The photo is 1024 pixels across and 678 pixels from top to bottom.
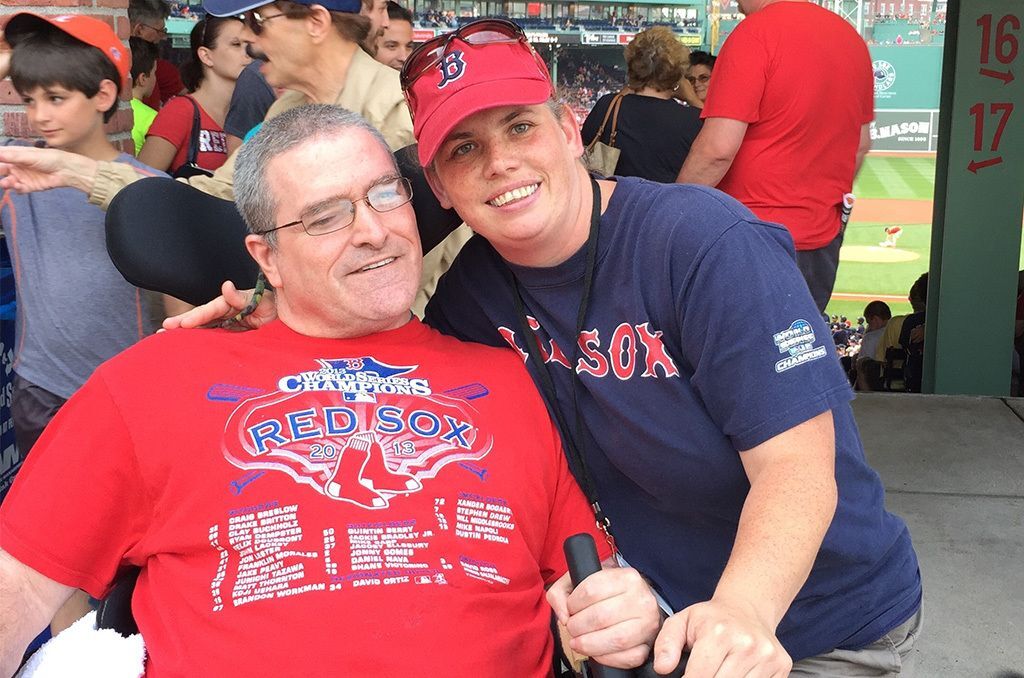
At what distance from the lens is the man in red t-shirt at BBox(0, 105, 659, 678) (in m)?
1.57

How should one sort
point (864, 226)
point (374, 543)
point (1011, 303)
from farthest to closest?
point (864, 226) < point (1011, 303) < point (374, 543)

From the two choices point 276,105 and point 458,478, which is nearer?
point 458,478

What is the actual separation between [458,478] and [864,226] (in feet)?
58.7

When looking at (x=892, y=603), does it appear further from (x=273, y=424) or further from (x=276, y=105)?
(x=276, y=105)

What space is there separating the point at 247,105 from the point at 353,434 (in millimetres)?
2621

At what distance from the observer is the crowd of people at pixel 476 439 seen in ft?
4.60

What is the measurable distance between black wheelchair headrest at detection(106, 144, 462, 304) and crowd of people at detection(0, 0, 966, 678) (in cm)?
1

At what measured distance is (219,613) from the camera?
159cm

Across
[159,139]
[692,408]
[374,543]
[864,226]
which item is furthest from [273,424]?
[864,226]

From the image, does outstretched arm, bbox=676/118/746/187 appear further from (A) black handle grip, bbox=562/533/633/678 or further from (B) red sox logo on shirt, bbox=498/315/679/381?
(A) black handle grip, bbox=562/533/633/678

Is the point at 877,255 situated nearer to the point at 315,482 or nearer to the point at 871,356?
the point at 871,356

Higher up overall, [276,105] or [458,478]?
[276,105]

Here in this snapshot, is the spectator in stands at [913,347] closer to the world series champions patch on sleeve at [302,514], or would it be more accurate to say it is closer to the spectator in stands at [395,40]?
the spectator in stands at [395,40]

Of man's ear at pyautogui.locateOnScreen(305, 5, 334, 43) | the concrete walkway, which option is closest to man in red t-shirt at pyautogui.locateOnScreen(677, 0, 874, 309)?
the concrete walkway
